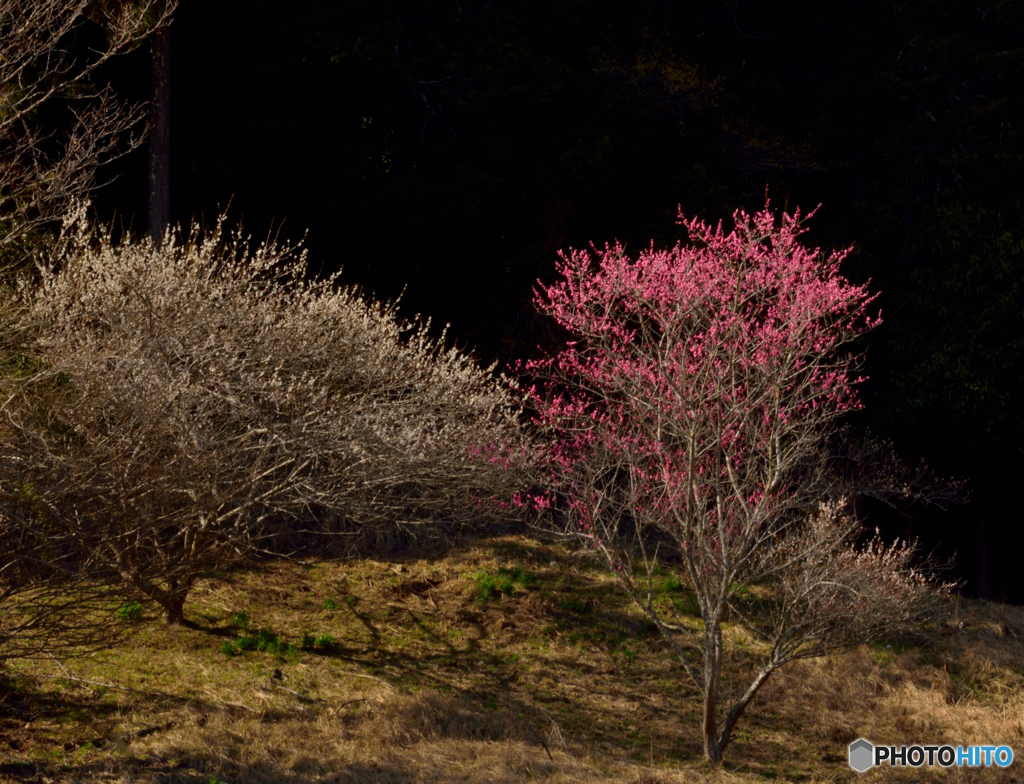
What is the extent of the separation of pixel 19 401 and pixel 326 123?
8.40m

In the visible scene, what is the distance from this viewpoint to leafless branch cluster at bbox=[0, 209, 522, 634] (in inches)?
221

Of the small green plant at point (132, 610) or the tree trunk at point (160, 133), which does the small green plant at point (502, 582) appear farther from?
the tree trunk at point (160, 133)

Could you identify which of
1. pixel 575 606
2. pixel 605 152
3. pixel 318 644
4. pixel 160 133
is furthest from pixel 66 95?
pixel 575 606

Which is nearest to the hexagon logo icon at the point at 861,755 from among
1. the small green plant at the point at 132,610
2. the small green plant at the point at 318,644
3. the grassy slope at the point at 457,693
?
the grassy slope at the point at 457,693

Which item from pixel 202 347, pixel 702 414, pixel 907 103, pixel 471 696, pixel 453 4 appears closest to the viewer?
pixel 702 414

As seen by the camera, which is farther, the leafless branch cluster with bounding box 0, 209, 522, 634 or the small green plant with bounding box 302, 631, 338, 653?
the small green plant with bounding box 302, 631, 338, 653

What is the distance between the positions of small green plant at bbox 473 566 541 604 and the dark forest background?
434 cm

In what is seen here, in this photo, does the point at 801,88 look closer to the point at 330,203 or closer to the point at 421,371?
the point at 330,203

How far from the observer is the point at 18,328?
557 centimetres

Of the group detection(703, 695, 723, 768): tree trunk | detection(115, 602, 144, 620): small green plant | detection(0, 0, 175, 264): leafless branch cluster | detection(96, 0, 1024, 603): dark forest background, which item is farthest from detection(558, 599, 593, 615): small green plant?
detection(0, 0, 175, 264): leafless branch cluster

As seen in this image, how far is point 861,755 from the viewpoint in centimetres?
733

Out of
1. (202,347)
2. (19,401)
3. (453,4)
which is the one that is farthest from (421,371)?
(453,4)

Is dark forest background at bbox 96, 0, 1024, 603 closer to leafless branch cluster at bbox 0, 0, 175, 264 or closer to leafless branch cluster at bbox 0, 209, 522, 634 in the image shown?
leafless branch cluster at bbox 0, 0, 175, 264

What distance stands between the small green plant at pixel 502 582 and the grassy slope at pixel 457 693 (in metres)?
0.03
